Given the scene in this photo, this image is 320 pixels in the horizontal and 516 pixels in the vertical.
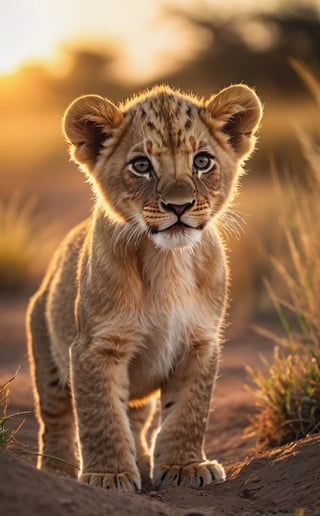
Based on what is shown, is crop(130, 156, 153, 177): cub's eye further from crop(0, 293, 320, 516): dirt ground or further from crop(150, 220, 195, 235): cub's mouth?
crop(0, 293, 320, 516): dirt ground

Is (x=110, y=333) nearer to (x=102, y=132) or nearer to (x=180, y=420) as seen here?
(x=180, y=420)

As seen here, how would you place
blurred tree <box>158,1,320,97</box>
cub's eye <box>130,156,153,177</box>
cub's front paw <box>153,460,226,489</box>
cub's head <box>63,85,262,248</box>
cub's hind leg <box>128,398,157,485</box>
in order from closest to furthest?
1. cub's head <box>63,85,262,248</box>
2. cub's eye <box>130,156,153,177</box>
3. cub's front paw <box>153,460,226,489</box>
4. cub's hind leg <box>128,398,157,485</box>
5. blurred tree <box>158,1,320,97</box>

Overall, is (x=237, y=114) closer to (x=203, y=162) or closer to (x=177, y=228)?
(x=203, y=162)

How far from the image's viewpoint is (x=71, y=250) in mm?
6641

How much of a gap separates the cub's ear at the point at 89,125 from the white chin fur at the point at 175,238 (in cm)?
79

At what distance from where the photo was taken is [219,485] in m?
5.54

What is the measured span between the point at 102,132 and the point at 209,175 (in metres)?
0.70

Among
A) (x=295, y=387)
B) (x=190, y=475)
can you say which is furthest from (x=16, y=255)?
(x=190, y=475)

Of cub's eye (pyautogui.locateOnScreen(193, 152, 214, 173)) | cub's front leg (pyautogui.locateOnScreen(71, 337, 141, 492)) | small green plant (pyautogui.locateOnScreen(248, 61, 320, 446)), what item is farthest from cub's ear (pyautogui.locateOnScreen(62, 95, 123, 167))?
small green plant (pyautogui.locateOnScreen(248, 61, 320, 446))

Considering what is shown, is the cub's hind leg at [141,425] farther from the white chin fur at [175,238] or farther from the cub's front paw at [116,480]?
the white chin fur at [175,238]

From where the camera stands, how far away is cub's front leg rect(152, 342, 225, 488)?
5672mm

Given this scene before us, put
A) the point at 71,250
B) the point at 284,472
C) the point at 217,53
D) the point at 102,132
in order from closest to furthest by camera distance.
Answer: the point at 284,472, the point at 102,132, the point at 71,250, the point at 217,53

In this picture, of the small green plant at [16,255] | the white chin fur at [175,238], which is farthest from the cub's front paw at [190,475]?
the small green plant at [16,255]

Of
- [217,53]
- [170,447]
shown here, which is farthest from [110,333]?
[217,53]
